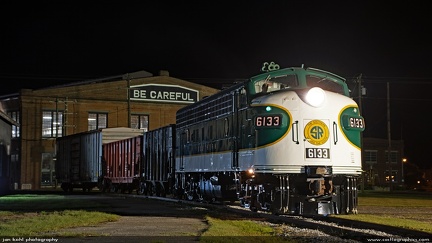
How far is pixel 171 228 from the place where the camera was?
13.0 meters

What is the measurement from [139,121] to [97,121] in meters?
4.34

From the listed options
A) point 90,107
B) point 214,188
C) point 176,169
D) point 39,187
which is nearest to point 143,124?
point 90,107

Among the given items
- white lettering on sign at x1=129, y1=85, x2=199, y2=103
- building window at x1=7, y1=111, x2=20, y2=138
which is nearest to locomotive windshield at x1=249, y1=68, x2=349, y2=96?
building window at x1=7, y1=111, x2=20, y2=138

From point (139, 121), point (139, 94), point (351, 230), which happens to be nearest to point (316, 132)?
point (351, 230)

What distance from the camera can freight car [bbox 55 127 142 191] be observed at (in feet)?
110

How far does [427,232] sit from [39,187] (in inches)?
1922

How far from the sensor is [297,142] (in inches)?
605

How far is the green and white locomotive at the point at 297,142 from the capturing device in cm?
1537

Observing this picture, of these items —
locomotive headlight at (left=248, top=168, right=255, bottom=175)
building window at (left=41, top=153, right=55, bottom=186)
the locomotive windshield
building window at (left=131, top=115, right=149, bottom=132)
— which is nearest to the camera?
locomotive headlight at (left=248, top=168, right=255, bottom=175)

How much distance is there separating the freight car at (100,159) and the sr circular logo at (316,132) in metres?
17.4

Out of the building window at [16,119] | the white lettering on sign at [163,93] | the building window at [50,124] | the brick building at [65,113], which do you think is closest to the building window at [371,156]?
the white lettering on sign at [163,93]

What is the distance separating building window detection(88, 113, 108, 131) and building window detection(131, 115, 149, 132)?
278 cm

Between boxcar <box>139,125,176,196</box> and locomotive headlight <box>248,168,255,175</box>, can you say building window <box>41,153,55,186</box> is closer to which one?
boxcar <box>139,125,176,196</box>

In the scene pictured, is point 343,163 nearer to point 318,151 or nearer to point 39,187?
point 318,151
